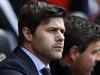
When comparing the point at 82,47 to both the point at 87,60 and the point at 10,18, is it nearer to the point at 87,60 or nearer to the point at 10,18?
the point at 87,60

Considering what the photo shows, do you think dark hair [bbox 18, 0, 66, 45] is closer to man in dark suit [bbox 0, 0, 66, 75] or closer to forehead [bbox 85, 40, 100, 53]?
man in dark suit [bbox 0, 0, 66, 75]

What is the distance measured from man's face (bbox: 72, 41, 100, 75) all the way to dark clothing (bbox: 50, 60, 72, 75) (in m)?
0.07

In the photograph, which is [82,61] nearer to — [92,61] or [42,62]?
[92,61]

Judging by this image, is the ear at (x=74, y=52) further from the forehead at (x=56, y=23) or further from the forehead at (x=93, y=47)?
Answer: the forehead at (x=56, y=23)

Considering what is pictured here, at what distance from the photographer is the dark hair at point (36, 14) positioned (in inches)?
120

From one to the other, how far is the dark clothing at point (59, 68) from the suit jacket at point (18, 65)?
15.1 inches

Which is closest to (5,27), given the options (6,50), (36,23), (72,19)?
(6,50)

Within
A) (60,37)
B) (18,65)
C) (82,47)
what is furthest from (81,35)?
(18,65)

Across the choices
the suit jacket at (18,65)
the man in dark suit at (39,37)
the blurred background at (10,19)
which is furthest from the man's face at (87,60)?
the blurred background at (10,19)

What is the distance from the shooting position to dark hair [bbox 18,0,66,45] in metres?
3.04

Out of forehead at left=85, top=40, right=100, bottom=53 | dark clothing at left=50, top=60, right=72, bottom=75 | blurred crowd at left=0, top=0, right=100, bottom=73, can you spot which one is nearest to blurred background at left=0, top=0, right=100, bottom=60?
blurred crowd at left=0, top=0, right=100, bottom=73

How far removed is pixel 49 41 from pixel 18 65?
0.81ft

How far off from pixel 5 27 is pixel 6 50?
0.24m

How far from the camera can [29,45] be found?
3.04 m
